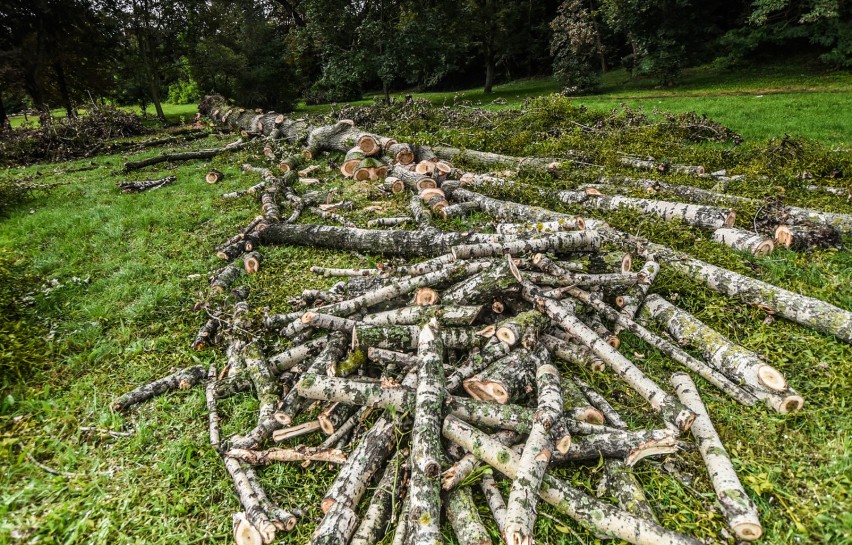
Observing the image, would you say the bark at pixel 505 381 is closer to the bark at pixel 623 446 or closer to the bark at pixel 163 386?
the bark at pixel 623 446

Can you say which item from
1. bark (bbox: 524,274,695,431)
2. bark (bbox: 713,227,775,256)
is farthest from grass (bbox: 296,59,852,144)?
bark (bbox: 524,274,695,431)

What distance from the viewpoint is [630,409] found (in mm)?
3525

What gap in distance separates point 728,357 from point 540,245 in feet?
6.91

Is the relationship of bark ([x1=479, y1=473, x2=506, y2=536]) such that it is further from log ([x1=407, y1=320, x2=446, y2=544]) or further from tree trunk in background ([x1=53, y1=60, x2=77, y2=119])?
tree trunk in background ([x1=53, y1=60, x2=77, y2=119])

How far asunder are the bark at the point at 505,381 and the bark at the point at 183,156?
541 inches

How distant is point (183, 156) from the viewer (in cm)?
1348

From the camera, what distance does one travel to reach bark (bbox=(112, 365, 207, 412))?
3973mm

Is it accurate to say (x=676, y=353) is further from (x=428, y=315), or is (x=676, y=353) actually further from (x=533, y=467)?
(x=428, y=315)

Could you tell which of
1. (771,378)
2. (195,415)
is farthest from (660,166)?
(195,415)

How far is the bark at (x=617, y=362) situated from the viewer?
3217 mm

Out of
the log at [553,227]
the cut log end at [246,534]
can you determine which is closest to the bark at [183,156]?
the log at [553,227]

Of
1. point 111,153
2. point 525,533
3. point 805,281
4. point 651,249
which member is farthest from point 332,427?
point 111,153

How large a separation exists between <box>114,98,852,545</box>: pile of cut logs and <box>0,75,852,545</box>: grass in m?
0.16

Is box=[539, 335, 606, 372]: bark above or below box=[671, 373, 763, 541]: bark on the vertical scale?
above
